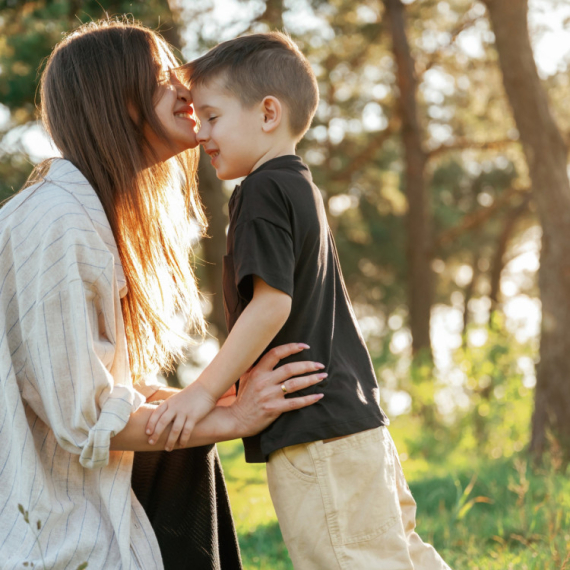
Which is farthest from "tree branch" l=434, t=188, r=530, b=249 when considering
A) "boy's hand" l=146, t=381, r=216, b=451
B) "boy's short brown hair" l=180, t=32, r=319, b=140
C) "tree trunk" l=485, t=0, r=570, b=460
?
"boy's hand" l=146, t=381, r=216, b=451

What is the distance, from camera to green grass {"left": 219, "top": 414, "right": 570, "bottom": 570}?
9.14ft

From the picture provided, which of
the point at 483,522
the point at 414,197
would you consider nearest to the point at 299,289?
the point at 483,522

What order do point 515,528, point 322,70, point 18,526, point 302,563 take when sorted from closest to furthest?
point 18,526
point 302,563
point 515,528
point 322,70

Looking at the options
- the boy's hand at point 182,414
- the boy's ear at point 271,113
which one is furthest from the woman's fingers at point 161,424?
the boy's ear at point 271,113

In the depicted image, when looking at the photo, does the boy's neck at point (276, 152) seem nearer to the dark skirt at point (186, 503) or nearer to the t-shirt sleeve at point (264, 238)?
the t-shirt sleeve at point (264, 238)

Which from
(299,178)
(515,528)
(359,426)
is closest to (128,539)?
(359,426)

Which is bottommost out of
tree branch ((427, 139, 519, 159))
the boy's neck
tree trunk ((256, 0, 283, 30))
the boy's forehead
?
the boy's neck

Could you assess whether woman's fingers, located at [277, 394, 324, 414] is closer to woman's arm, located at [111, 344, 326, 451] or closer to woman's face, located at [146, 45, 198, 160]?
woman's arm, located at [111, 344, 326, 451]

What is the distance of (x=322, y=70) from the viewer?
551 inches

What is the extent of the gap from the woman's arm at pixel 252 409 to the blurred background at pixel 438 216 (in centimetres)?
86

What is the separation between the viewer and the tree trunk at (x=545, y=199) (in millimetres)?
5812

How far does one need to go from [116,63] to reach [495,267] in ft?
58.8

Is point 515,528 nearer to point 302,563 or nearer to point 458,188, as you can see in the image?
point 302,563

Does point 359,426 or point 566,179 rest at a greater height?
point 566,179
